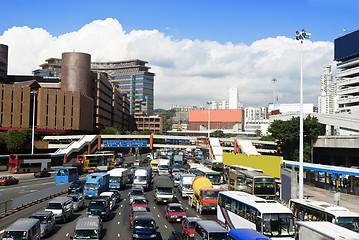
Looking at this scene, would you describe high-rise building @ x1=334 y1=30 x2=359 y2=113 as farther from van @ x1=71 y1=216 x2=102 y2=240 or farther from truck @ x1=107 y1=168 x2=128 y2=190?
van @ x1=71 y1=216 x2=102 y2=240

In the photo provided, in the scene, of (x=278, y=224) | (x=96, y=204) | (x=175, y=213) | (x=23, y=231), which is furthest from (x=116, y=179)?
(x=278, y=224)

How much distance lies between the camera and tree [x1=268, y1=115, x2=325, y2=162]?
269ft

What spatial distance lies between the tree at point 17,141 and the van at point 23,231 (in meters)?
67.8

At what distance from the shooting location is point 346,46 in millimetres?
118312

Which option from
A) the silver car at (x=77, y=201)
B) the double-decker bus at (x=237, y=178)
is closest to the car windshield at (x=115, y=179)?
the silver car at (x=77, y=201)

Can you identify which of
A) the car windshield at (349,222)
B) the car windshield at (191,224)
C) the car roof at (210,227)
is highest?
the car windshield at (349,222)

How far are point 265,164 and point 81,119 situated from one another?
250ft

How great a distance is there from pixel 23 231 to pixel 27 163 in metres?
49.8

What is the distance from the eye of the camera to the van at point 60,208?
27.6m

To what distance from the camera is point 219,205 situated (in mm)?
27062

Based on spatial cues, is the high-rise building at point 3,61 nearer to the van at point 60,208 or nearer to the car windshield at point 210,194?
the van at point 60,208

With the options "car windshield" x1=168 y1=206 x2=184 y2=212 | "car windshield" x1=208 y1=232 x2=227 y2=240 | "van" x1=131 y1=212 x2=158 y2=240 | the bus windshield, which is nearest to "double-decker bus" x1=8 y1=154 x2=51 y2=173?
"car windshield" x1=168 y1=206 x2=184 y2=212

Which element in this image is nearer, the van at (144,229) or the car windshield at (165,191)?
the van at (144,229)

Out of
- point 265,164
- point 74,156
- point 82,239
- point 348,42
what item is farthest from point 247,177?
point 348,42
